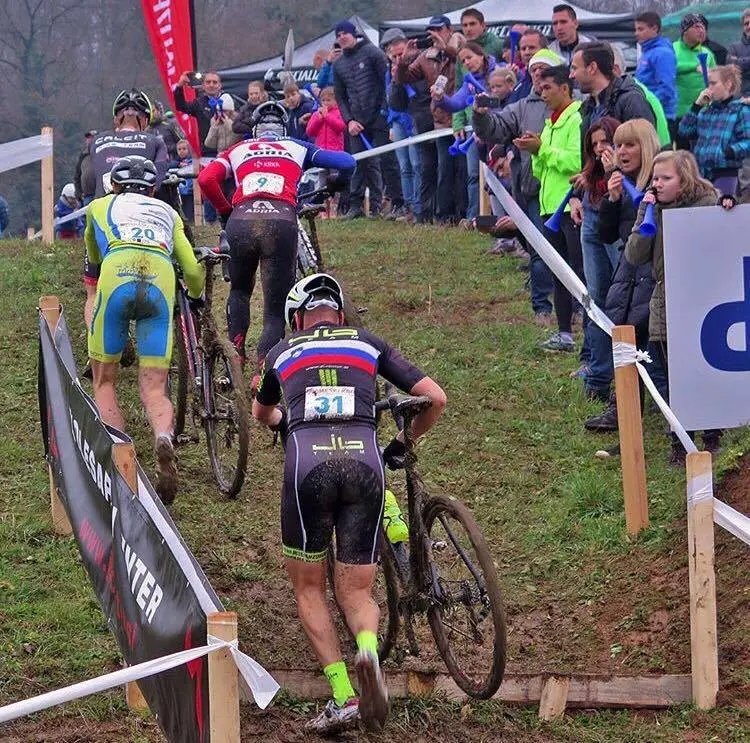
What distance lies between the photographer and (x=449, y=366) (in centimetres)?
1184

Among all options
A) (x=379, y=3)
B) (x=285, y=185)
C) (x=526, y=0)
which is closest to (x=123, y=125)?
(x=285, y=185)

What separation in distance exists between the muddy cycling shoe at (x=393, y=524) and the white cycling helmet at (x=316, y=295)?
3.16 feet

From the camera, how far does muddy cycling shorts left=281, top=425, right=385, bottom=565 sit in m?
5.98

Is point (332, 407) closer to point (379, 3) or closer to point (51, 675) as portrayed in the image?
point (51, 675)

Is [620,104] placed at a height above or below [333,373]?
above

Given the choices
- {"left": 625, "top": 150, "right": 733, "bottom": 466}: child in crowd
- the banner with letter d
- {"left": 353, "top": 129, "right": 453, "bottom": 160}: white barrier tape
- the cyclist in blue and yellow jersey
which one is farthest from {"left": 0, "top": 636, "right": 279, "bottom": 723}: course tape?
{"left": 353, "top": 129, "right": 453, "bottom": 160}: white barrier tape

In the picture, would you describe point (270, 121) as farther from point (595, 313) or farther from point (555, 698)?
point (555, 698)

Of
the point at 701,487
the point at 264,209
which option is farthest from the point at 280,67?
the point at 701,487

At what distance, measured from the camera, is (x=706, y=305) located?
7594 mm

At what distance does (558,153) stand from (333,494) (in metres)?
5.84

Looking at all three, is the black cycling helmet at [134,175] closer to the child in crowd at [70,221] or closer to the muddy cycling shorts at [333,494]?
the muddy cycling shorts at [333,494]

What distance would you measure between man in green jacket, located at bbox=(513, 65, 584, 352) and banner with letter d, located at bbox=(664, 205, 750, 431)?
324 cm

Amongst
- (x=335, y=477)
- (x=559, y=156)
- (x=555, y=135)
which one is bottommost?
(x=335, y=477)

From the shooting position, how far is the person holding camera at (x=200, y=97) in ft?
62.0
